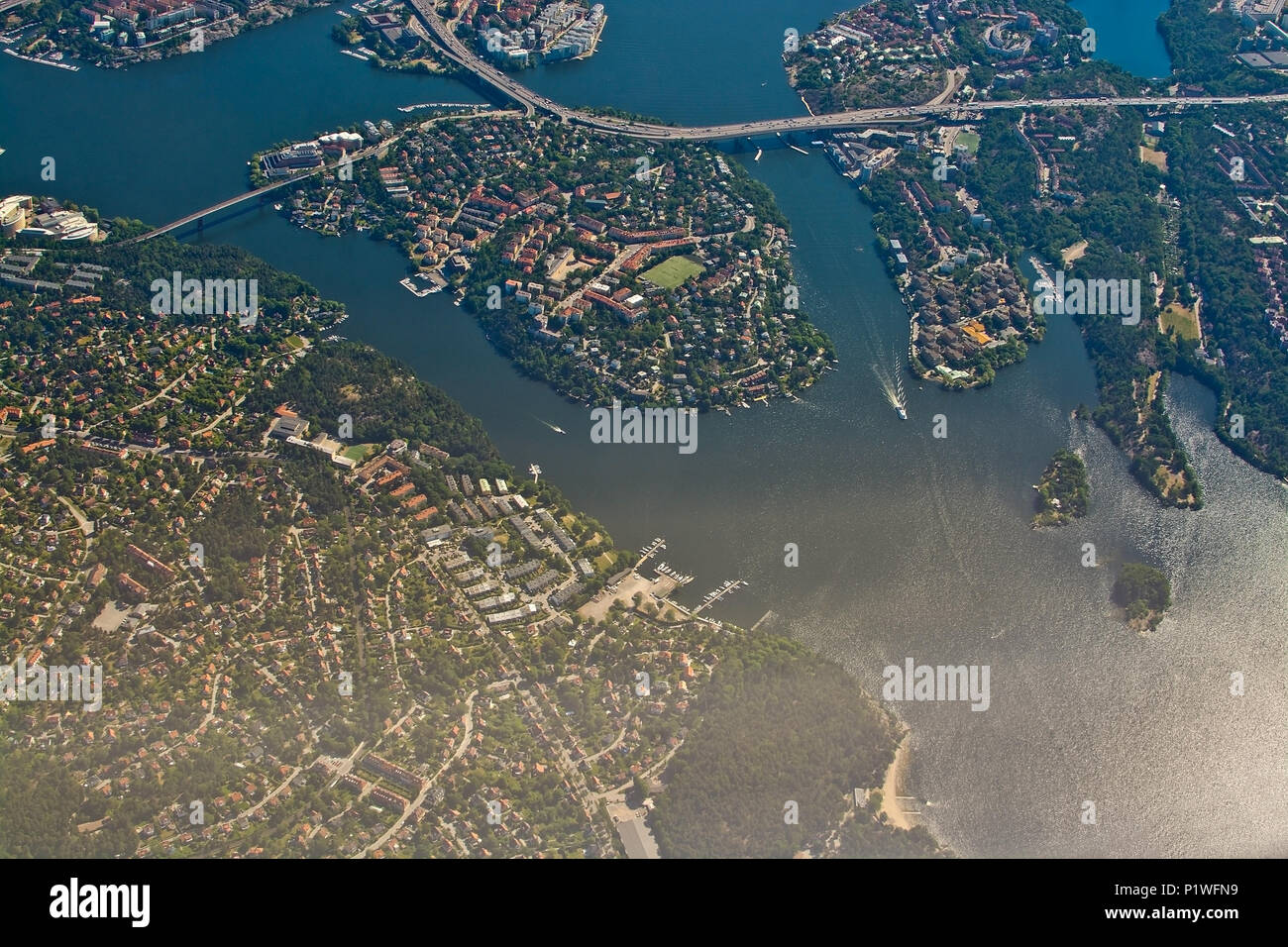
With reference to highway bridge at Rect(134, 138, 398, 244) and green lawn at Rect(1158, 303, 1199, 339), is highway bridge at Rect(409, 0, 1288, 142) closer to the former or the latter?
highway bridge at Rect(134, 138, 398, 244)

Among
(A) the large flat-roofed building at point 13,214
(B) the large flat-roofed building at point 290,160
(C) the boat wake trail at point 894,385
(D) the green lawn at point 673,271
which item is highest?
(B) the large flat-roofed building at point 290,160

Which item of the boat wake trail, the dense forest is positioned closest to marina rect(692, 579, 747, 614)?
the dense forest

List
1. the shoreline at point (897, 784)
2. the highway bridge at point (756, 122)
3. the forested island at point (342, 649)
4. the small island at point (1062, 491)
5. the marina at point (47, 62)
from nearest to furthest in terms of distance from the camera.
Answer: the forested island at point (342, 649) < the shoreline at point (897, 784) < the small island at point (1062, 491) < the highway bridge at point (756, 122) < the marina at point (47, 62)

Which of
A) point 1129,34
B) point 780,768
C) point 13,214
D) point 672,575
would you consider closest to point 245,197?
point 13,214

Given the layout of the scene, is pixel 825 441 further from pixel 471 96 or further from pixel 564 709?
pixel 471 96

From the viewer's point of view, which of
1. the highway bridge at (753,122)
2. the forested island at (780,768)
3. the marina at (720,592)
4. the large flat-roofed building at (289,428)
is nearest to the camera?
the forested island at (780,768)

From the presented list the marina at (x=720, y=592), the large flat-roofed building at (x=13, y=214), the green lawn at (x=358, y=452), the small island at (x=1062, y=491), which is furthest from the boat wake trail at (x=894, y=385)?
the large flat-roofed building at (x=13, y=214)

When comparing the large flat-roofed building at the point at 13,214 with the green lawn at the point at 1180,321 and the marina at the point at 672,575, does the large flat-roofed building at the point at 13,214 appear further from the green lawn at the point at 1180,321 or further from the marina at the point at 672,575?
the green lawn at the point at 1180,321

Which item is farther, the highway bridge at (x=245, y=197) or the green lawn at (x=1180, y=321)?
the highway bridge at (x=245, y=197)
